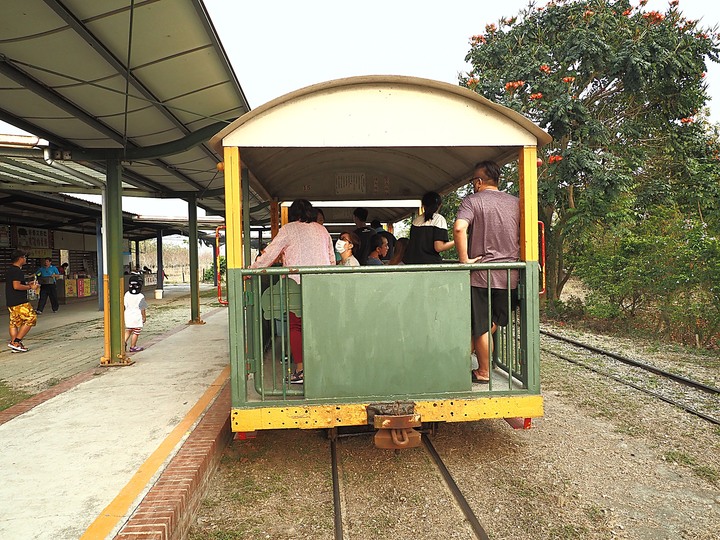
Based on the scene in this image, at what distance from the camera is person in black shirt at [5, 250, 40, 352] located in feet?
26.0

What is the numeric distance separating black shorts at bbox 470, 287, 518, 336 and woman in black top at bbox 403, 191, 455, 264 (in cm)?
63

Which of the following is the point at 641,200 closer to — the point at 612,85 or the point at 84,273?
the point at 612,85

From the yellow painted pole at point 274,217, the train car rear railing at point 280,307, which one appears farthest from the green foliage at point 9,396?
the yellow painted pole at point 274,217

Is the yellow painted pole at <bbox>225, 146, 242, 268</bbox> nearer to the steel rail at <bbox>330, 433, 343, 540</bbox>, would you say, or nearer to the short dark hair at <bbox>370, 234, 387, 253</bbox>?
the steel rail at <bbox>330, 433, 343, 540</bbox>

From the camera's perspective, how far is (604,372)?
680 centimetres

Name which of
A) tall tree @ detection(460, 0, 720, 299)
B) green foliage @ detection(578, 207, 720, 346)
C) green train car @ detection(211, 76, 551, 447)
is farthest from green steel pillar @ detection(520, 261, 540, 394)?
tall tree @ detection(460, 0, 720, 299)

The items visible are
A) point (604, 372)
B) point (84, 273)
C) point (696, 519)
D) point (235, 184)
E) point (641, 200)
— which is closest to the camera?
point (696, 519)

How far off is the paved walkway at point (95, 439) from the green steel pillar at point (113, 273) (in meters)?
0.31

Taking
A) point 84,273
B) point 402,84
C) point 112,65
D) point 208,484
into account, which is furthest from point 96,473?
point 84,273

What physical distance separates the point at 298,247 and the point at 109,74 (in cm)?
279

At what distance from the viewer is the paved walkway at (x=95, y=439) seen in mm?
2746

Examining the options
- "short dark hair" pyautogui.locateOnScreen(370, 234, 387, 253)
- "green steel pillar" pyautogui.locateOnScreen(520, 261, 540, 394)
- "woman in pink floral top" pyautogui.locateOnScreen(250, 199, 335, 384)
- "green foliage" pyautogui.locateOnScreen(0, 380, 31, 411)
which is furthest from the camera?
"short dark hair" pyautogui.locateOnScreen(370, 234, 387, 253)

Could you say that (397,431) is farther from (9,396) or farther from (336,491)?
(9,396)

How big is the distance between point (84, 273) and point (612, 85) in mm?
20521
